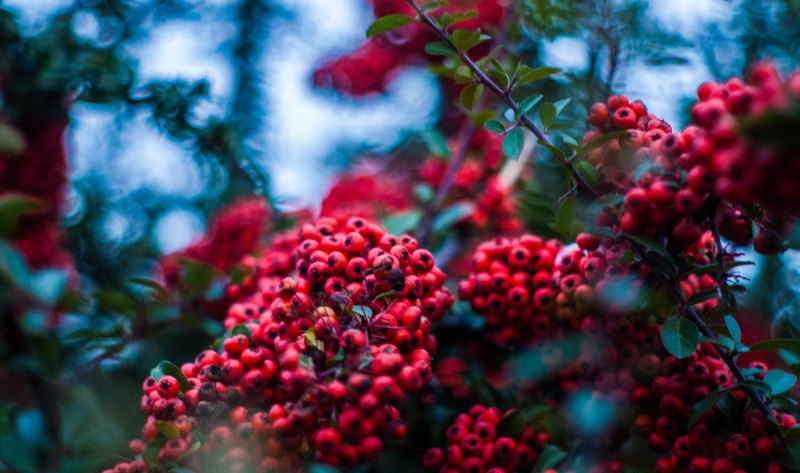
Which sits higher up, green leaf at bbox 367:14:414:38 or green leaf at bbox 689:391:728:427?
green leaf at bbox 367:14:414:38

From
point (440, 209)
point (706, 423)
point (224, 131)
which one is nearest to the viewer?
point (706, 423)

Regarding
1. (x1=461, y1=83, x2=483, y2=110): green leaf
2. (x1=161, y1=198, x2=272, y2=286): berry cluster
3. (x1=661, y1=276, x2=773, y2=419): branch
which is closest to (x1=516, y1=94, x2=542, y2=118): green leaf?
(x1=461, y1=83, x2=483, y2=110): green leaf

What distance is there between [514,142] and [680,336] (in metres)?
0.48

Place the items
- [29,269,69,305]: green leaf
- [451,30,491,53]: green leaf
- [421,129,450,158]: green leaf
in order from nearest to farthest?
[29,269,69,305]: green leaf < [451,30,491,53]: green leaf < [421,129,450,158]: green leaf

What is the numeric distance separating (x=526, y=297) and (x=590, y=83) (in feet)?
2.98

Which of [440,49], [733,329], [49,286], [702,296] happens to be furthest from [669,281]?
[49,286]

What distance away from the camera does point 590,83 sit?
2.11 metres

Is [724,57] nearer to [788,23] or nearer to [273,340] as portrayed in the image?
[788,23]

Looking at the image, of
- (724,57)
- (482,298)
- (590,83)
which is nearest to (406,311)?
(482,298)

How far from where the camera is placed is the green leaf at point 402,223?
1.95 m

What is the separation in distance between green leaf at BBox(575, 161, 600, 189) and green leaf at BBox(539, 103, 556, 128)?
0.40 feet

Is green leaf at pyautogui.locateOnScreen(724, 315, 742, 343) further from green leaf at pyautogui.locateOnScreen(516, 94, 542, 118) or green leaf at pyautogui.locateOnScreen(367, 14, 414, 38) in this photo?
green leaf at pyautogui.locateOnScreen(367, 14, 414, 38)

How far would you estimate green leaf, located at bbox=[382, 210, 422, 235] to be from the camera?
1945 mm

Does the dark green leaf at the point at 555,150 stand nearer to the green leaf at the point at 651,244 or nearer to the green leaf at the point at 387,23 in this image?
the green leaf at the point at 651,244
